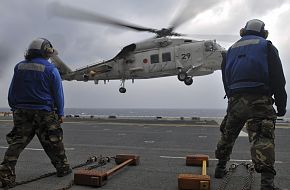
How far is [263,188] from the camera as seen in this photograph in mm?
3768

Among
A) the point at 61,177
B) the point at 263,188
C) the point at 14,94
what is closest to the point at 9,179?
the point at 61,177

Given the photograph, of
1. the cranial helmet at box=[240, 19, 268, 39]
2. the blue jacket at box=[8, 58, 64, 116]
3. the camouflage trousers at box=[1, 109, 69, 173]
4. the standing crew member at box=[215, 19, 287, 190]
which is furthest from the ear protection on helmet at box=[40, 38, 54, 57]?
the cranial helmet at box=[240, 19, 268, 39]

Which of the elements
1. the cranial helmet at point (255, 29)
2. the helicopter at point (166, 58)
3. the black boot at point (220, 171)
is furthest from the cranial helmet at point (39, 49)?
the helicopter at point (166, 58)

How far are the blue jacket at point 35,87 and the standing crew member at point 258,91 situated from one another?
2.49 meters

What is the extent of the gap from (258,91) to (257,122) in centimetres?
39

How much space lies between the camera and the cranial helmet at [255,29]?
4422 mm

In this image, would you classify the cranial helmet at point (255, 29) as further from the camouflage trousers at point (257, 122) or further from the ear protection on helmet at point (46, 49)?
the ear protection on helmet at point (46, 49)

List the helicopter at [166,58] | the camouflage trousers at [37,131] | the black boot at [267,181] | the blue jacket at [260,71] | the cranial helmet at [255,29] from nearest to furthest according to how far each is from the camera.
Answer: the black boot at [267,181] < the blue jacket at [260,71] < the cranial helmet at [255,29] < the camouflage trousers at [37,131] < the helicopter at [166,58]

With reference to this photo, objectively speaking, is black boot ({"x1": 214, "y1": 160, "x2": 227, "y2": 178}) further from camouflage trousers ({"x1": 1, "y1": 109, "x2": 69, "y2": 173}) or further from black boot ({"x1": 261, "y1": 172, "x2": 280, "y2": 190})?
camouflage trousers ({"x1": 1, "y1": 109, "x2": 69, "y2": 173})

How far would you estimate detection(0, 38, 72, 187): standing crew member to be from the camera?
461 cm

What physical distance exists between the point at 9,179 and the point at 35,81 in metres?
1.35

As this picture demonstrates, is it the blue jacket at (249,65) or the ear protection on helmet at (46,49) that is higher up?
the ear protection on helmet at (46,49)

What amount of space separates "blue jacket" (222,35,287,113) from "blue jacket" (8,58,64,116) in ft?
8.31

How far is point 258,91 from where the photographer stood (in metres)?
4.08
